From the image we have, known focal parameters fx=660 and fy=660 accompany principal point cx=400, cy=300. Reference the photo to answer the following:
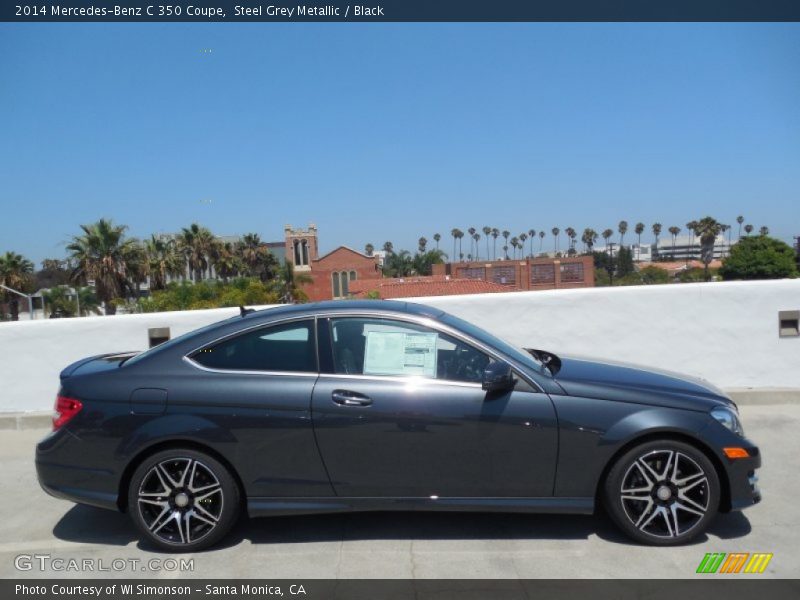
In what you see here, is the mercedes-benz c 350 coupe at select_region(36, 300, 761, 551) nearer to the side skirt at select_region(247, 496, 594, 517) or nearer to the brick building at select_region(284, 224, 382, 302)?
the side skirt at select_region(247, 496, 594, 517)

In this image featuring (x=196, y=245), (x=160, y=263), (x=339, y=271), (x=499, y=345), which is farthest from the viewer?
(x=339, y=271)

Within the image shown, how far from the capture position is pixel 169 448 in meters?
3.92

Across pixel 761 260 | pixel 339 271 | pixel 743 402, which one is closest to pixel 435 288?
pixel 761 260

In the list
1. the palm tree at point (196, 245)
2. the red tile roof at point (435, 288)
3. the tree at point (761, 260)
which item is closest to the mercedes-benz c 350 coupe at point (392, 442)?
the red tile roof at point (435, 288)

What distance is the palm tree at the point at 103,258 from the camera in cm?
4056

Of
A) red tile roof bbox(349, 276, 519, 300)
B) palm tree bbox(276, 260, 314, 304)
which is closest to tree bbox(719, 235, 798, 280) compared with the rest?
red tile roof bbox(349, 276, 519, 300)

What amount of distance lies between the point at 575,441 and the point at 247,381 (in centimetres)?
197

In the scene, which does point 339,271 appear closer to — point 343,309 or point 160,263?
point 160,263

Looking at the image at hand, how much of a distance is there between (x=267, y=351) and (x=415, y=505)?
130 cm

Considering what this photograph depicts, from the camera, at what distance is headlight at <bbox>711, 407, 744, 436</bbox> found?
3.87 meters

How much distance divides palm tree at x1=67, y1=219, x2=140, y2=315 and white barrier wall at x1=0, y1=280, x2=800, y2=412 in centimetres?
3540
